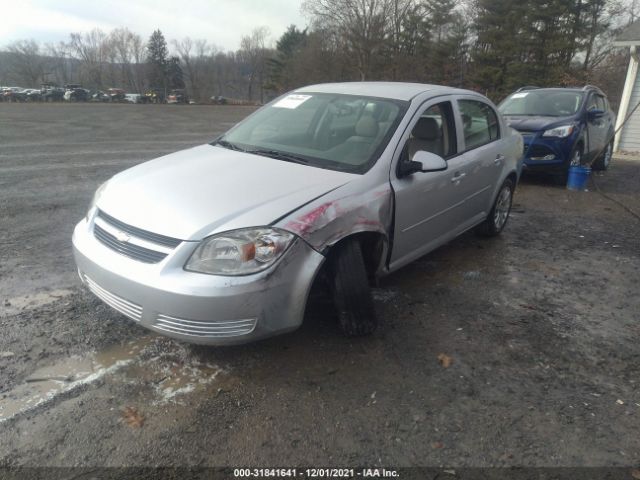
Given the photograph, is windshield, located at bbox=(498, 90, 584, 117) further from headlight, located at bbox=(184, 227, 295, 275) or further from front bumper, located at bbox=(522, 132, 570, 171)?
headlight, located at bbox=(184, 227, 295, 275)

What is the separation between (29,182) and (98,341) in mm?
5497

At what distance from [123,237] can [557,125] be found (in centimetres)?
785

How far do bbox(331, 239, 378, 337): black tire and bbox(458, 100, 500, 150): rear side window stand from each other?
6.43 ft

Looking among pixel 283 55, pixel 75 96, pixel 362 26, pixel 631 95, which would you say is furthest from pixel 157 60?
pixel 631 95

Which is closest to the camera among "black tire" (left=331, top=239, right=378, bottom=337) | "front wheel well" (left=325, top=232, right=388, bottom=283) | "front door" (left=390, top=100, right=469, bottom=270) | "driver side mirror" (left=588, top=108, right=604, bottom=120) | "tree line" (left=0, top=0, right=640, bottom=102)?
"black tire" (left=331, top=239, right=378, bottom=337)

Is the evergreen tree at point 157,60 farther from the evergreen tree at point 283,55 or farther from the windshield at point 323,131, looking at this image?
the windshield at point 323,131

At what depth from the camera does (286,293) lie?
8.37 ft

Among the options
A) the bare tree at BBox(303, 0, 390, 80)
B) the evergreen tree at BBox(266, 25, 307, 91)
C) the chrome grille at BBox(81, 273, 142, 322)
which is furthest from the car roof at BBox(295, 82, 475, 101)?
the evergreen tree at BBox(266, 25, 307, 91)

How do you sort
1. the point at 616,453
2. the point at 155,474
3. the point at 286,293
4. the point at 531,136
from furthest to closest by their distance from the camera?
the point at 531,136 < the point at 286,293 < the point at 616,453 < the point at 155,474

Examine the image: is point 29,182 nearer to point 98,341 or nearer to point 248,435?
point 98,341

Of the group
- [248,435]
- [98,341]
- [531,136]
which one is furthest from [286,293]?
[531,136]

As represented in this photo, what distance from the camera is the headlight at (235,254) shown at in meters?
2.46

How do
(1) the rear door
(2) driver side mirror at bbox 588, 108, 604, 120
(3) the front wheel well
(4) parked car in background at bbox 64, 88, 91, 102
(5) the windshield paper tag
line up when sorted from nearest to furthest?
(3) the front wheel well, (5) the windshield paper tag, (2) driver side mirror at bbox 588, 108, 604, 120, (1) the rear door, (4) parked car in background at bbox 64, 88, 91, 102

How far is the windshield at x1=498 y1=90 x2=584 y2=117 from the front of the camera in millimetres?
8672
